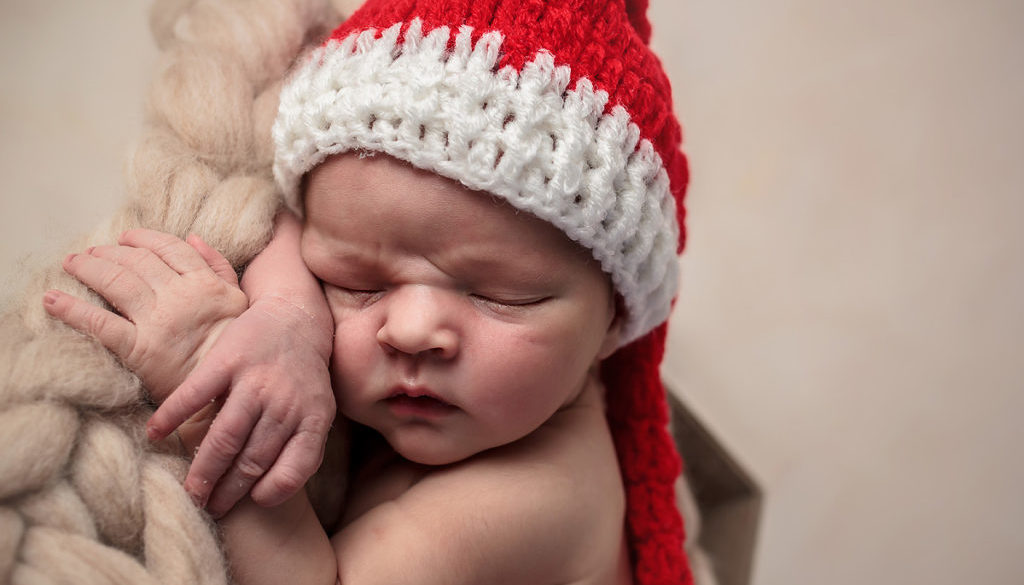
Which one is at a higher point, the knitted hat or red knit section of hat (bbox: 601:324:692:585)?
the knitted hat

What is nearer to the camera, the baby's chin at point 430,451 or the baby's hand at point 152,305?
the baby's hand at point 152,305

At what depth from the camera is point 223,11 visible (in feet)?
2.58

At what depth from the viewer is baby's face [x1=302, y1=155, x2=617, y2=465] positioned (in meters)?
0.62

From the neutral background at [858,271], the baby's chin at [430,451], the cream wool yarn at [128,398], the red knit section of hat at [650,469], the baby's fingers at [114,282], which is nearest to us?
the cream wool yarn at [128,398]

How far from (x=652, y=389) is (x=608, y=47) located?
15.4 inches

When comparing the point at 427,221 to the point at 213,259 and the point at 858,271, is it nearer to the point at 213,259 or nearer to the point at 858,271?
the point at 213,259

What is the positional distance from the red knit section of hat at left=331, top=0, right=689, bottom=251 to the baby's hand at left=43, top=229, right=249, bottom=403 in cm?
24

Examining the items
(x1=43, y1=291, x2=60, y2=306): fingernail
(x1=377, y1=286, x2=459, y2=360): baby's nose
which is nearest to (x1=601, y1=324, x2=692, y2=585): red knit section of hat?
(x1=377, y1=286, x2=459, y2=360): baby's nose

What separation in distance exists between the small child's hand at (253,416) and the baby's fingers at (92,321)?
0.05 m

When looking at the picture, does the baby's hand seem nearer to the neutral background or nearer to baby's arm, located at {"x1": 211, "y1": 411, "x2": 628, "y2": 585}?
baby's arm, located at {"x1": 211, "y1": 411, "x2": 628, "y2": 585}

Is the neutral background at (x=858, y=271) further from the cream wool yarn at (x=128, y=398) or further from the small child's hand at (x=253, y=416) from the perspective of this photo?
the small child's hand at (x=253, y=416)

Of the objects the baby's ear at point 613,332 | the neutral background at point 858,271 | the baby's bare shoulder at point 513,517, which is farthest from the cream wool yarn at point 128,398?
the neutral background at point 858,271

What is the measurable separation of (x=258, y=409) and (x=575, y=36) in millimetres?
370

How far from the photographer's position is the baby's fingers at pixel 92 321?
0.54 meters
